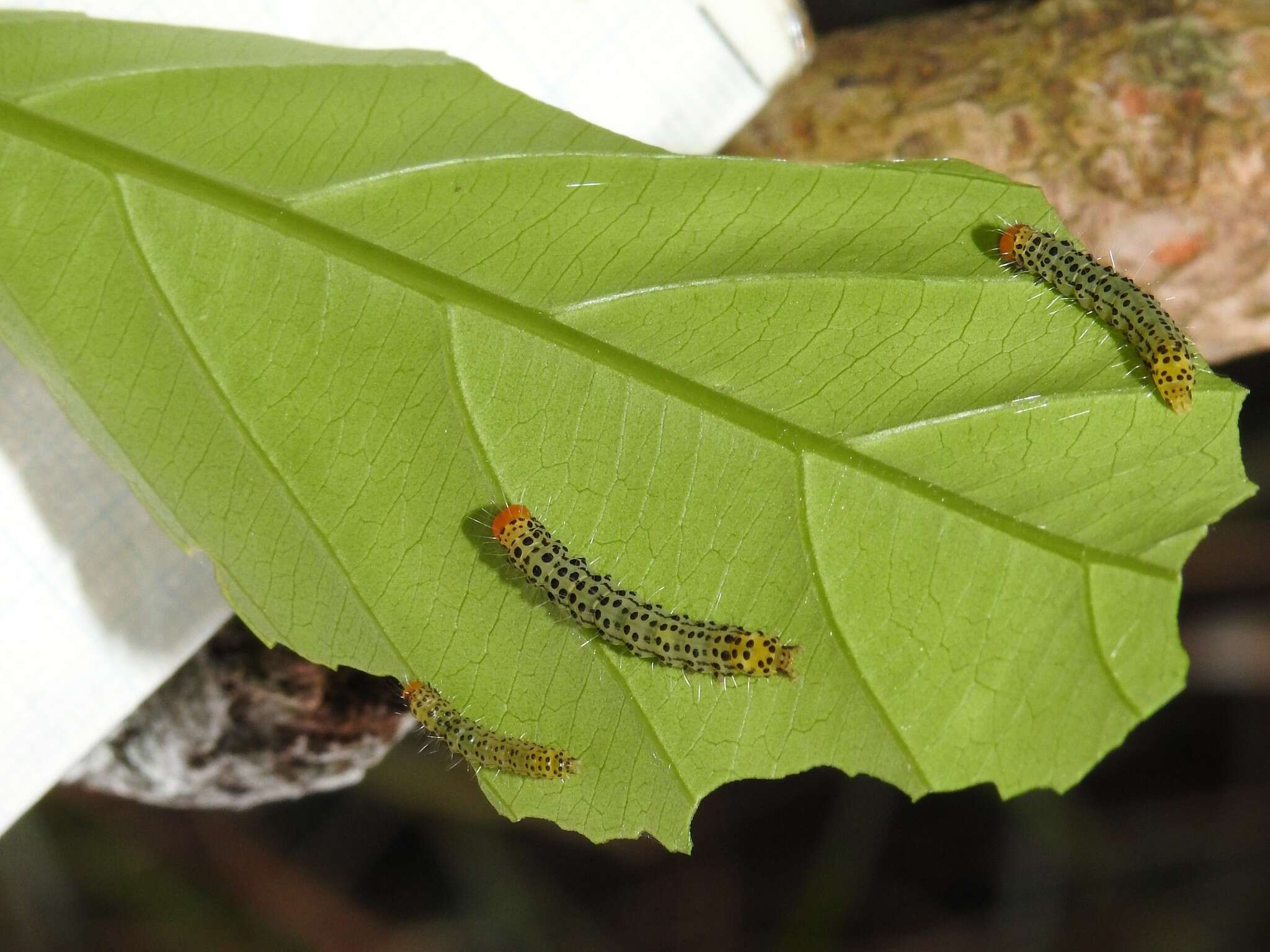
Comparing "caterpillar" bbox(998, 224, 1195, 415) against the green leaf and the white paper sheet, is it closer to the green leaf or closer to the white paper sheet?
the green leaf

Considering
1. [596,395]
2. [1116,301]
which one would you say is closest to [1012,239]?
[1116,301]

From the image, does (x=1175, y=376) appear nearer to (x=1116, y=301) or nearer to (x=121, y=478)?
(x=1116, y=301)

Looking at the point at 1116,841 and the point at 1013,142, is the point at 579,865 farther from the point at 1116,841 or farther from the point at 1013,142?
the point at 1013,142

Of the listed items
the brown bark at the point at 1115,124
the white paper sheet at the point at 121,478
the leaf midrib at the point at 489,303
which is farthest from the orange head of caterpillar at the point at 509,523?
the brown bark at the point at 1115,124

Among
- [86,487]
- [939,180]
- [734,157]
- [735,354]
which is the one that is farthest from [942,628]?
[86,487]

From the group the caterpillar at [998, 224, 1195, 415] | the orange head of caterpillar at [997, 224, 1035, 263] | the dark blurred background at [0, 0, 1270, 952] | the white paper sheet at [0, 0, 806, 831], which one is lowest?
the dark blurred background at [0, 0, 1270, 952]

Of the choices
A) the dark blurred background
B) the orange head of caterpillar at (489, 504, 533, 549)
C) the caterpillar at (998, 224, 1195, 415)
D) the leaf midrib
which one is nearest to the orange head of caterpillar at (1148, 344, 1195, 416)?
the caterpillar at (998, 224, 1195, 415)
